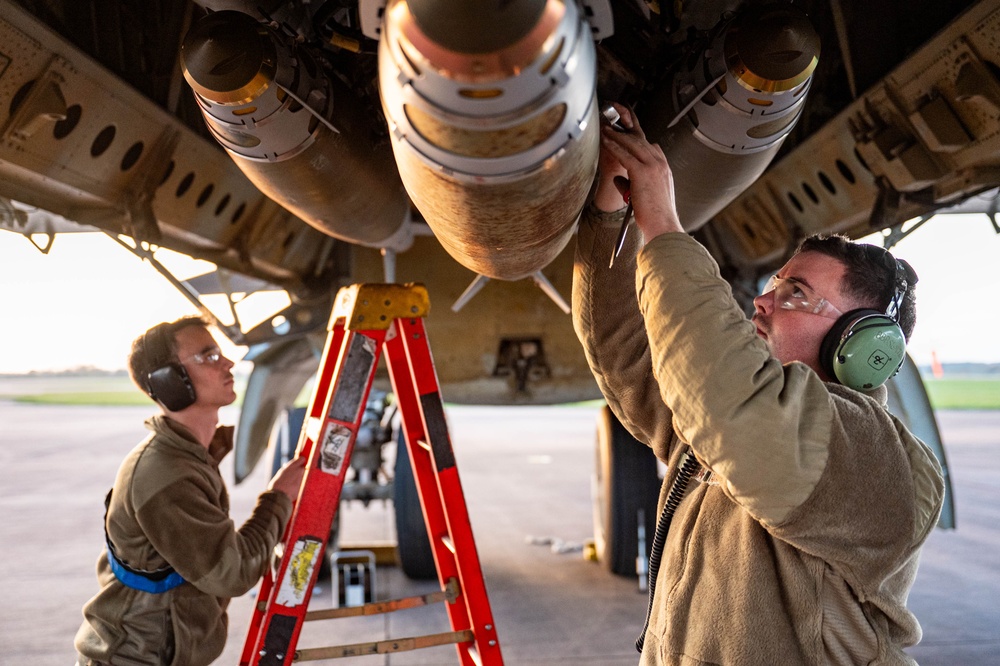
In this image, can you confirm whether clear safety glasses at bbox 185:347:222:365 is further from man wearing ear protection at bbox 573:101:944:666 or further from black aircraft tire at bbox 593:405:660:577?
black aircraft tire at bbox 593:405:660:577

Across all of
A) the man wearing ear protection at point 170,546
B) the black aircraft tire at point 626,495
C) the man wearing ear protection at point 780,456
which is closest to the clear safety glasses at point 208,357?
the man wearing ear protection at point 170,546

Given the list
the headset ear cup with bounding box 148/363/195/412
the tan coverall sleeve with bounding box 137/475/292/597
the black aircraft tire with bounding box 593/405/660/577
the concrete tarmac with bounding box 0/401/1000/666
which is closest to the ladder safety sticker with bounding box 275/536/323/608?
the tan coverall sleeve with bounding box 137/475/292/597

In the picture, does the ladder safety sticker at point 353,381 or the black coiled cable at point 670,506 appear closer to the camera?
the black coiled cable at point 670,506

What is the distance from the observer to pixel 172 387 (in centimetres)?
217

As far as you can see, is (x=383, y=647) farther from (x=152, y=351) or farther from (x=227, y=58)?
(x=227, y=58)

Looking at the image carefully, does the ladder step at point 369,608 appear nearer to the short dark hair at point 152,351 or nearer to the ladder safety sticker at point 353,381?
the ladder safety sticker at point 353,381

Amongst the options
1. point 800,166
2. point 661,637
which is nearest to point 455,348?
point 800,166

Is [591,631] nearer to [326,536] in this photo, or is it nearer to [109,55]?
[326,536]

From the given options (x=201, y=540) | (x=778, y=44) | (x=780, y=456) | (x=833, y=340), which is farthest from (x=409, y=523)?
(x=780, y=456)

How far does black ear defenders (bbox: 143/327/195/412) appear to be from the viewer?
7.12 feet

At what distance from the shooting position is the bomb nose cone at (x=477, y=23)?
108 centimetres

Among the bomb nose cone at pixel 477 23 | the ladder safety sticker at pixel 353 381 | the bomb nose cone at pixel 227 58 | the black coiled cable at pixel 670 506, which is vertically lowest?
the black coiled cable at pixel 670 506

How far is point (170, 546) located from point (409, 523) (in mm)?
3306

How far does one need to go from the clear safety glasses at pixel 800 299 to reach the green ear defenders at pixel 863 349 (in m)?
0.04
